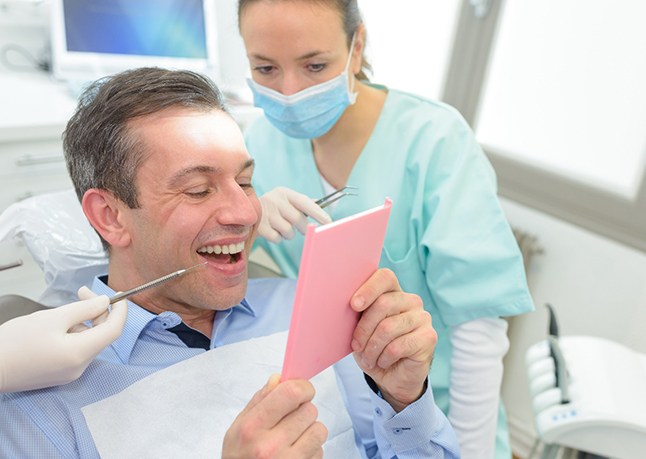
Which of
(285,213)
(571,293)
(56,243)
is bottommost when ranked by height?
(571,293)

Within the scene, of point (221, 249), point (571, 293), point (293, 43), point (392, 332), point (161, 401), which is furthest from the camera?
point (571, 293)

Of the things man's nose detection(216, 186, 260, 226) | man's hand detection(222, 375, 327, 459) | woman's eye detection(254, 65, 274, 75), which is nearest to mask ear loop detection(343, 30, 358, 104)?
woman's eye detection(254, 65, 274, 75)

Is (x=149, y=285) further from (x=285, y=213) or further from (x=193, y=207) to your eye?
(x=285, y=213)

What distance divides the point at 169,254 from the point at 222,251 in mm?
97

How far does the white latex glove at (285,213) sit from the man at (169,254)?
0.15m

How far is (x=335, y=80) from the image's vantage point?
4.31 ft

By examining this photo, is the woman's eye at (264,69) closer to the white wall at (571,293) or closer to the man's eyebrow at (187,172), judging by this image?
the man's eyebrow at (187,172)

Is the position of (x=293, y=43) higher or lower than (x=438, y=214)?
higher

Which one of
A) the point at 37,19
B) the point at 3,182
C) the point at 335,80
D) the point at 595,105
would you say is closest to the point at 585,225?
the point at 595,105

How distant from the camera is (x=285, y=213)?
1259 millimetres

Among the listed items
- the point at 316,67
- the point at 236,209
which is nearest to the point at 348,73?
the point at 316,67

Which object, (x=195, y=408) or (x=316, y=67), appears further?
(x=316, y=67)

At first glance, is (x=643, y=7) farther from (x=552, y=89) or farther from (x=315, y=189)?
(x=315, y=189)

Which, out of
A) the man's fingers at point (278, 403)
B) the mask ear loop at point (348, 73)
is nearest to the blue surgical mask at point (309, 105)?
the mask ear loop at point (348, 73)
